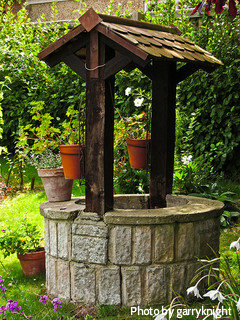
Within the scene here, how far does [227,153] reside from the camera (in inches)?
275

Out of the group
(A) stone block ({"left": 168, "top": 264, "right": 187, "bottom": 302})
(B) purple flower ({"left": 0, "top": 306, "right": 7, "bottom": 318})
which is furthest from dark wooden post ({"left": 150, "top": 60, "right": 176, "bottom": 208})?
(B) purple flower ({"left": 0, "top": 306, "right": 7, "bottom": 318})

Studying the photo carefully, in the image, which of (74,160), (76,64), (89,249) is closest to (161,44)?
(76,64)

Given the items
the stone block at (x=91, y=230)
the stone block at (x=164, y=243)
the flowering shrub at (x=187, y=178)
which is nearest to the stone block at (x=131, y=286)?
the stone block at (x=164, y=243)

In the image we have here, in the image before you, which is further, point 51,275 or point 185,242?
point 51,275

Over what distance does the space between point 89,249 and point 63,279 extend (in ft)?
1.35

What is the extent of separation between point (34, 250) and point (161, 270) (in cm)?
157

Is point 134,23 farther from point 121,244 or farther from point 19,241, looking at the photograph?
point 19,241

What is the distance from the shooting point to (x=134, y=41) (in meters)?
3.46

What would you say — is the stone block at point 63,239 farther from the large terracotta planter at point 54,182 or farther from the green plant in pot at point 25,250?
the green plant in pot at point 25,250

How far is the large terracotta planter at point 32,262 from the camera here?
457cm

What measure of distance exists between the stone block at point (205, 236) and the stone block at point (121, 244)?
23.3 inches

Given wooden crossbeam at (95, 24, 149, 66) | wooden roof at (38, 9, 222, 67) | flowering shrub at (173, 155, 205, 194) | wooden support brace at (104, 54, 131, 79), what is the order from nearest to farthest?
1. wooden crossbeam at (95, 24, 149, 66)
2. wooden roof at (38, 9, 222, 67)
3. wooden support brace at (104, 54, 131, 79)
4. flowering shrub at (173, 155, 205, 194)

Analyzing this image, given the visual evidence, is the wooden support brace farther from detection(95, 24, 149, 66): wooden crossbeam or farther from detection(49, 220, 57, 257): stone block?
detection(49, 220, 57, 257): stone block

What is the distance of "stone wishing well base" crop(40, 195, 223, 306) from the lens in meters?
3.64
